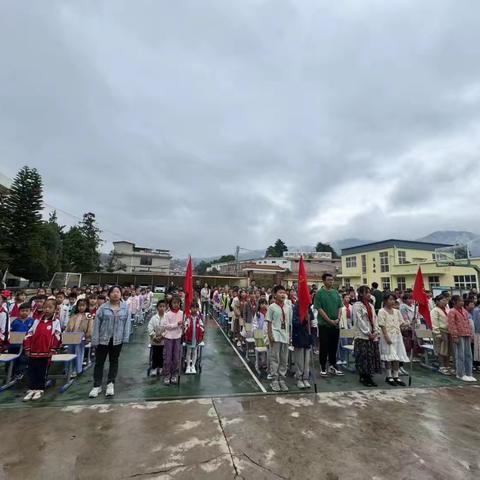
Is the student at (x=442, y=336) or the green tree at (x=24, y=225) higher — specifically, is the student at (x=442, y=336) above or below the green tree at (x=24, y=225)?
below

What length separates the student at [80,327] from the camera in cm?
543

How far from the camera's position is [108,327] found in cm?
456

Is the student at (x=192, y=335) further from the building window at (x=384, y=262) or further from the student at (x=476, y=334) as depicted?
the building window at (x=384, y=262)

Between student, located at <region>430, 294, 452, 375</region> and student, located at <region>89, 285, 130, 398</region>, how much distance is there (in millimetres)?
6495

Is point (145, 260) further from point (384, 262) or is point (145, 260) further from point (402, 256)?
point (402, 256)

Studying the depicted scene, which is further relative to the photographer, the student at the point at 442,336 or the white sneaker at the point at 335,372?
the student at the point at 442,336

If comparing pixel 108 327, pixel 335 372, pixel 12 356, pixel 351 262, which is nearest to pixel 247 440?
pixel 108 327

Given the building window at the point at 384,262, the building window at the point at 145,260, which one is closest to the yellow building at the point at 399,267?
the building window at the point at 384,262

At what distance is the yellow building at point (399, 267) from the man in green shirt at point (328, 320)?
21.9 m

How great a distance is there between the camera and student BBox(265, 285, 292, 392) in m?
4.97

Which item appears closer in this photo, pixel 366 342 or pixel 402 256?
pixel 366 342

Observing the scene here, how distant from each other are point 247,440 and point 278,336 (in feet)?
6.40

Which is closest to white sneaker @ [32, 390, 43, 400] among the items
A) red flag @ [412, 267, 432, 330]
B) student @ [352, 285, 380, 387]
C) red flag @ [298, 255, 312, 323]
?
red flag @ [298, 255, 312, 323]

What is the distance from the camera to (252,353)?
7.45 metres
